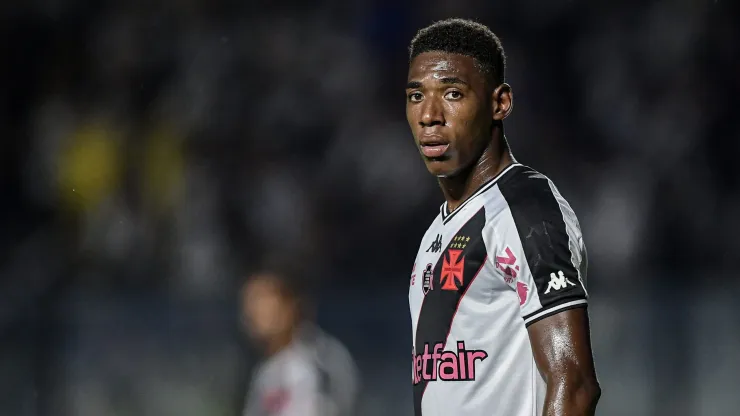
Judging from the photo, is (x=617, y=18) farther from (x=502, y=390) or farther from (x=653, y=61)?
(x=502, y=390)

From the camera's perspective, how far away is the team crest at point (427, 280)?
308 cm

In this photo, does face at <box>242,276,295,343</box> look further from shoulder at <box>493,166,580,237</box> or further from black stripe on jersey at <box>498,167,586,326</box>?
black stripe on jersey at <box>498,167,586,326</box>

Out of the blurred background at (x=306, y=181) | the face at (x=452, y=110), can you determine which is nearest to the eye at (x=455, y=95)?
the face at (x=452, y=110)

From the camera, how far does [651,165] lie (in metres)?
8.64

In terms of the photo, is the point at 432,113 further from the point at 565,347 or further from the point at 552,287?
the point at 565,347

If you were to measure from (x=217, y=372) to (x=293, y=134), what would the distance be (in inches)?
103

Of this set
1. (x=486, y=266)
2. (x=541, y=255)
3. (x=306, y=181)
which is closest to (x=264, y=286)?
(x=306, y=181)

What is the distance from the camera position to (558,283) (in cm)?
261

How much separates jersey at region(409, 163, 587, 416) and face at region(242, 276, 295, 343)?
355 cm

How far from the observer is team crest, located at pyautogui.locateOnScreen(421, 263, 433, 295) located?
3083 mm

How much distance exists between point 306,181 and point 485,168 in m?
6.41

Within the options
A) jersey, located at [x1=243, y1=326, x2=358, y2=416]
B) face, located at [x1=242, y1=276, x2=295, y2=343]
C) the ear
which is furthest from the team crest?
face, located at [x1=242, y1=276, x2=295, y2=343]

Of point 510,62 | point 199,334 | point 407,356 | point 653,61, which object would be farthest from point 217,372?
point 653,61

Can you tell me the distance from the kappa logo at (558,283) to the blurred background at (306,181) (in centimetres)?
536
